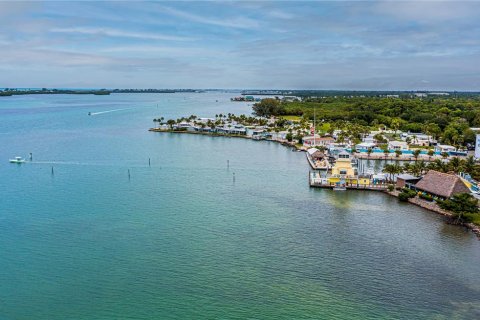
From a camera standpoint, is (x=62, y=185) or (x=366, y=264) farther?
(x=62, y=185)

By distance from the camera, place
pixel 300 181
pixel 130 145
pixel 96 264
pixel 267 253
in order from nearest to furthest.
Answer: pixel 96 264 < pixel 267 253 < pixel 300 181 < pixel 130 145

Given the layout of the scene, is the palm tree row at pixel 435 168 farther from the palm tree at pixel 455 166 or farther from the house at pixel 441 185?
the house at pixel 441 185

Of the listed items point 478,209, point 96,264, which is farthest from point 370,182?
point 96,264

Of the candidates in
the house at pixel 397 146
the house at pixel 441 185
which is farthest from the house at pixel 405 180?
the house at pixel 397 146

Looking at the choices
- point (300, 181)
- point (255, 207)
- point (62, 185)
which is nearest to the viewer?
point (255, 207)

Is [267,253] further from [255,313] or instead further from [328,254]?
[255,313]

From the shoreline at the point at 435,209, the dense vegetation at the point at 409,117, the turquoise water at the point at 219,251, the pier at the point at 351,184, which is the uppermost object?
the dense vegetation at the point at 409,117
